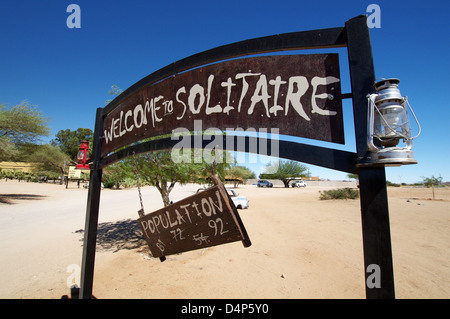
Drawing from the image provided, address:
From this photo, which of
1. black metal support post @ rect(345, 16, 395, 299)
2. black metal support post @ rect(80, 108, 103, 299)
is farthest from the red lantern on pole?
black metal support post @ rect(345, 16, 395, 299)

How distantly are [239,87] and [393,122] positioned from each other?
1155 mm

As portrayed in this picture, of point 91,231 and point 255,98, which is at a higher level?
point 255,98

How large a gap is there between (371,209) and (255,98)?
1168 mm

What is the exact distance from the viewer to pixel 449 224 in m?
10.6

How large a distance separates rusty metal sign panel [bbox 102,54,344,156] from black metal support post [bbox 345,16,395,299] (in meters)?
0.13

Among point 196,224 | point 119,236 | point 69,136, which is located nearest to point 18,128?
point 119,236

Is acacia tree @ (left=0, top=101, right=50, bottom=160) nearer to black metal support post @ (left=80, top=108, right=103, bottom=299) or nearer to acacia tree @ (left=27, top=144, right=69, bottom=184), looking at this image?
acacia tree @ (left=27, top=144, right=69, bottom=184)

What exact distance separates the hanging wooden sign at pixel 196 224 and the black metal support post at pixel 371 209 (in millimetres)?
783

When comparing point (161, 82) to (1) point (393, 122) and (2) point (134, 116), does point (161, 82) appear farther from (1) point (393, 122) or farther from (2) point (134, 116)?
(1) point (393, 122)

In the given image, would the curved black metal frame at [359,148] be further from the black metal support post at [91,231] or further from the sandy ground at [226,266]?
the sandy ground at [226,266]

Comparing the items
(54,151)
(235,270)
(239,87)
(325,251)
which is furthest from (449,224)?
(54,151)

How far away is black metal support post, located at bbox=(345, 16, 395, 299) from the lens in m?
1.32

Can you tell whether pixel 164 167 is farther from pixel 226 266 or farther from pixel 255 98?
pixel 255 98

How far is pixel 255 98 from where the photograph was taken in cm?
177
